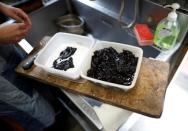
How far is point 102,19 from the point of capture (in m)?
1.26

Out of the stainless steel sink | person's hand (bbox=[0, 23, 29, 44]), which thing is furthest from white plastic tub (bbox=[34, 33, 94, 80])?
the stainless steel sink

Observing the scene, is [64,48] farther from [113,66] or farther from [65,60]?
[113,66]

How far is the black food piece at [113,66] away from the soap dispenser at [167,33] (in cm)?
26

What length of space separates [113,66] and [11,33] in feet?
1.46

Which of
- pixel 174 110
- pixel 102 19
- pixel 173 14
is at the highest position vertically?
pixel 173 14

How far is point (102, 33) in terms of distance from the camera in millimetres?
1337

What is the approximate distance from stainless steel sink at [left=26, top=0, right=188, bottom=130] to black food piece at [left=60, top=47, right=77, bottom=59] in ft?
1.33

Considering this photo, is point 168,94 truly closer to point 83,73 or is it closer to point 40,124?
point 83,73

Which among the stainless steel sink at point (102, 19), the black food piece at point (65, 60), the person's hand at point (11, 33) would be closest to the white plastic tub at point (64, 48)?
the black food piece at point (65, 60)

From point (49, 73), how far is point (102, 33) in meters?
0.62

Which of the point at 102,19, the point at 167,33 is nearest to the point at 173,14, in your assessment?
the point at 167,33

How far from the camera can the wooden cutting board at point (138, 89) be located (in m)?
0.68

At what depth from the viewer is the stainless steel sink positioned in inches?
40.1

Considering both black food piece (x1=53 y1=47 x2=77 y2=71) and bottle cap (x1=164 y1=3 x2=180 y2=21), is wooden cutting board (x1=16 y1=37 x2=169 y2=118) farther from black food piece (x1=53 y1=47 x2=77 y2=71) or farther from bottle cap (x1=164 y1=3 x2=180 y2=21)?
bottle cap (x1=164 y1=3 x2=180 y2=21)
